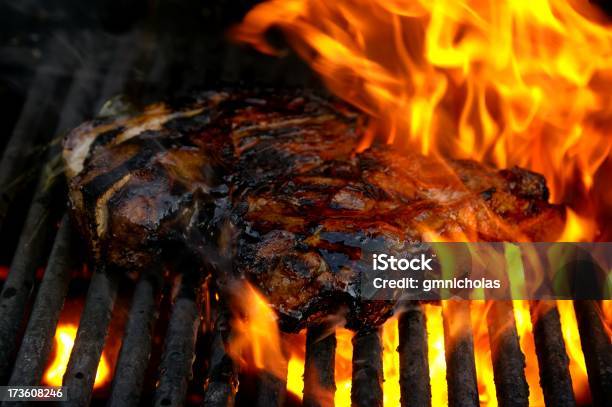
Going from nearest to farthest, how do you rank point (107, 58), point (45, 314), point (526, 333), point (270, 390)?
point (270, 390)
point (45, 314)
point (526, 333)
point (107, 58)

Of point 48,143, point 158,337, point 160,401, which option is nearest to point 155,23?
point 48,143

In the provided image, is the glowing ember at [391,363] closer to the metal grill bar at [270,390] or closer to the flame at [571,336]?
the metal grill bar at [270,390]

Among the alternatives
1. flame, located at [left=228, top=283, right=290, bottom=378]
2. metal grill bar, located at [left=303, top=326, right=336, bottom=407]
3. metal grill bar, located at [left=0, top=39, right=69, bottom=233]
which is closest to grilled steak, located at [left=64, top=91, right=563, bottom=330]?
flame, located at [left=228, top=283, right=290, bottom=378]

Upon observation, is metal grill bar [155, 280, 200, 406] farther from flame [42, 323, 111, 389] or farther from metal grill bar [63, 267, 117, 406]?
flame [42, 323, 111, 389]

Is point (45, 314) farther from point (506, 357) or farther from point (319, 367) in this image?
point (506, 357)

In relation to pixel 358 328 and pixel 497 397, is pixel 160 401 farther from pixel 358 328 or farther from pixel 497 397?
pixel 497 397

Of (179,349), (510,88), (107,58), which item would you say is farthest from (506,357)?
(107,58)
